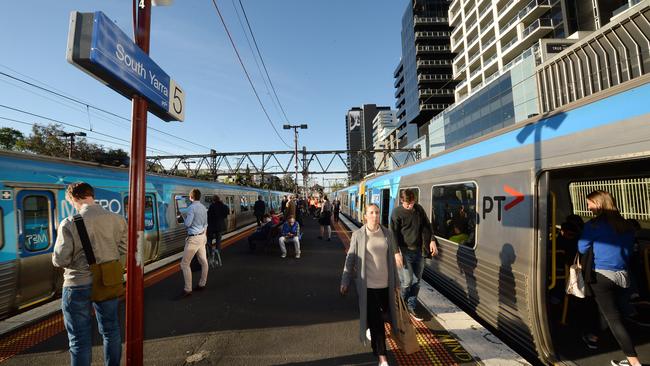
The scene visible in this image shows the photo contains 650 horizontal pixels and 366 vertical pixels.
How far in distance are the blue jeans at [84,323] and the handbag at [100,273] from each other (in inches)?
2.8

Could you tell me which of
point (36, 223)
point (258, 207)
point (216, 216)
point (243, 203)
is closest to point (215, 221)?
point (216, 216)

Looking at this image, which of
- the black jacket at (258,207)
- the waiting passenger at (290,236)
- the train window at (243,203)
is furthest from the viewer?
the train window at (243,203)

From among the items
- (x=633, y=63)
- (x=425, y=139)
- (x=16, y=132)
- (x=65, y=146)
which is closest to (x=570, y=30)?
(x=425, y=139)

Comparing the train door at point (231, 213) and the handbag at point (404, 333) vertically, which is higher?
the train door at point (231, 213)

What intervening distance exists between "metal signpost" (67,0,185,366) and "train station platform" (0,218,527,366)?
3.49ft

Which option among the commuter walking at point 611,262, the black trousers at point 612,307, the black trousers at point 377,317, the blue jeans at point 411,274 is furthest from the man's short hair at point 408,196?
the black trousers at point 612,307

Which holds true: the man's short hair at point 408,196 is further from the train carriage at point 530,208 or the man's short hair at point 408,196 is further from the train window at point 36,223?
the train window at point 36,223

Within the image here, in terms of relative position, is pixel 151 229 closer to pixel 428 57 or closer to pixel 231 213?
pixel 231 213

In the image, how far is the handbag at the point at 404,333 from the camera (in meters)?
3.05

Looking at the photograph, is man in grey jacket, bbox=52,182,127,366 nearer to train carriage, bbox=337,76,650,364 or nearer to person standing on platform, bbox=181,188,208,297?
person standing on platform, bbox=181,188,208,297

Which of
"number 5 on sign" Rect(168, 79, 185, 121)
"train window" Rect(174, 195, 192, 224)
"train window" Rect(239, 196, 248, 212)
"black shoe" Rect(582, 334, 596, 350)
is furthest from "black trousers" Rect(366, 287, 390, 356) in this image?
"train window" Rect(239, 196, 248, 212)

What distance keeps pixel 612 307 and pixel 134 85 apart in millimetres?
4711

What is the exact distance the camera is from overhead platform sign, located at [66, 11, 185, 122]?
6.50 ft

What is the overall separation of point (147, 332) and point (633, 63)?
7.27 metres
